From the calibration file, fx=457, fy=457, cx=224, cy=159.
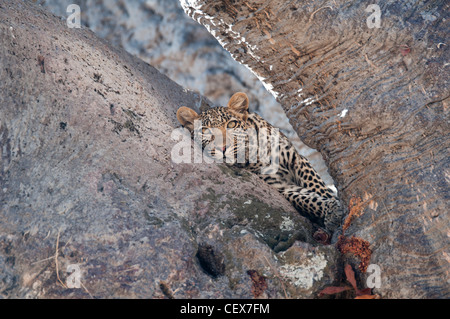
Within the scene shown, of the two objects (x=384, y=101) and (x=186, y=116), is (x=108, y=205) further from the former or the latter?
(x=186, y=116)

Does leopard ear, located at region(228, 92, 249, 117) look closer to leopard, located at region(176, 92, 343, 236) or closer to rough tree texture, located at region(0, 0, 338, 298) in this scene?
leopard, located at region(176, 92, 343, 236)

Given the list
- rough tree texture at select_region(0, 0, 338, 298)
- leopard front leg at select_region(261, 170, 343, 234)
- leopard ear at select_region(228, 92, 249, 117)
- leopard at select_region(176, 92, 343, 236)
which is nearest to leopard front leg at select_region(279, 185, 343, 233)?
leopard front leg at select_region(261, 170, 343, 234)

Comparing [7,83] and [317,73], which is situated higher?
[317,73]

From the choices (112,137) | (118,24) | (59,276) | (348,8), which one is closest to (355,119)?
(348,8)

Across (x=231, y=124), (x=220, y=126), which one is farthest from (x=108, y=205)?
(x=231, y=124)

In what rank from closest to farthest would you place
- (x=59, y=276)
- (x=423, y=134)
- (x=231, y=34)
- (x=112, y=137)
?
(x=59, y=276)
(x=423, y=134)
(x=231, y=34)
(x=112, y=137)

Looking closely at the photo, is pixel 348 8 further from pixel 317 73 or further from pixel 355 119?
pixel 355 119
